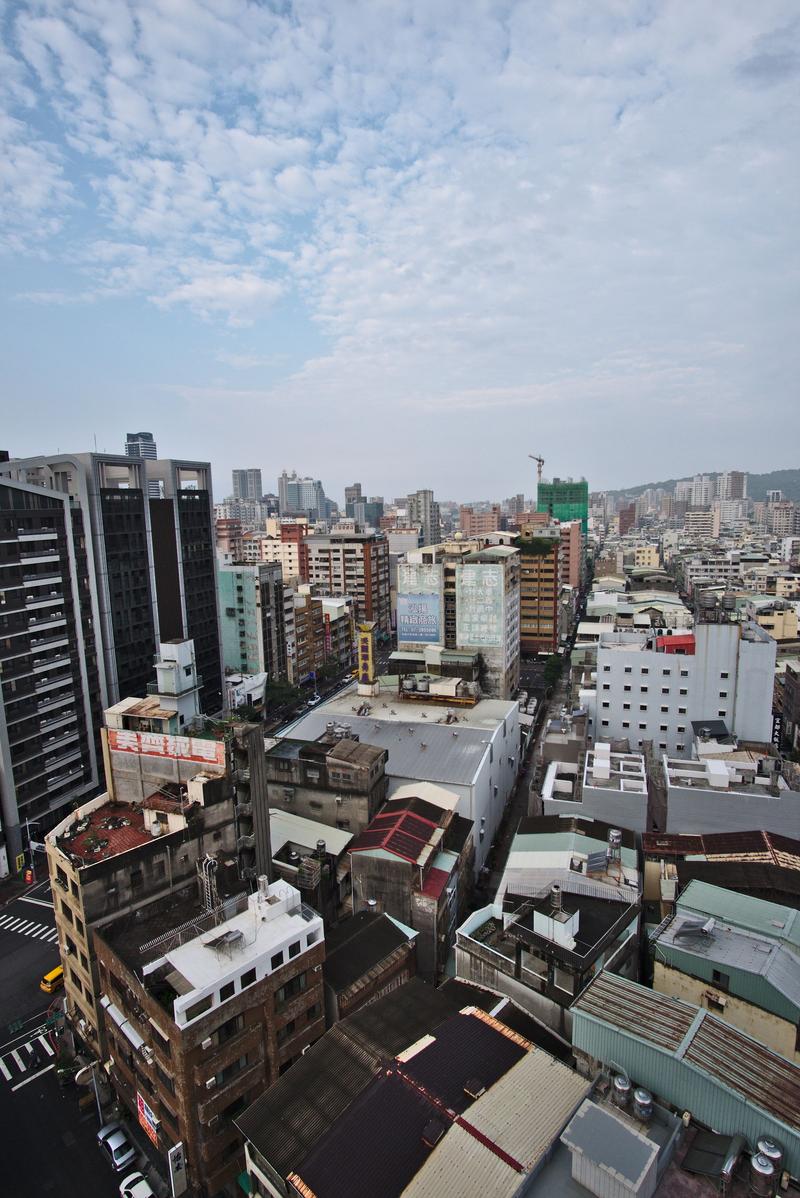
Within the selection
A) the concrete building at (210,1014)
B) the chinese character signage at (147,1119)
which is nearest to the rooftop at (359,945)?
the concrete building at (210,1014)

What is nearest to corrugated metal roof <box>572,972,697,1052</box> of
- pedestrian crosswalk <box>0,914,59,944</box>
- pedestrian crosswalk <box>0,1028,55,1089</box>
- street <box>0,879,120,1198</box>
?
street <box>0,879,120,1198</box>

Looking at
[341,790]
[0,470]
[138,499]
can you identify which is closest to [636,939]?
[341,790]

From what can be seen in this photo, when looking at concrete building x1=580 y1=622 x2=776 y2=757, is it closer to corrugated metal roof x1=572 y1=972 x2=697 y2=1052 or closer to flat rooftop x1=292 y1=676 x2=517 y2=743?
flat rooftop x1=292 y1=676 x2=517 y2=743

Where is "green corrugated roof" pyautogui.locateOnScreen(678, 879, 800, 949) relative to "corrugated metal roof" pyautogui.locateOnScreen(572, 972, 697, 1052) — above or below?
below

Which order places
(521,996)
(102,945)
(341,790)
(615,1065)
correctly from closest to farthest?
(615,1065) → (521,996) → (102,945) → (341,790)

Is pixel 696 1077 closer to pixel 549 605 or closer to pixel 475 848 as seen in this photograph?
pixel 475 848

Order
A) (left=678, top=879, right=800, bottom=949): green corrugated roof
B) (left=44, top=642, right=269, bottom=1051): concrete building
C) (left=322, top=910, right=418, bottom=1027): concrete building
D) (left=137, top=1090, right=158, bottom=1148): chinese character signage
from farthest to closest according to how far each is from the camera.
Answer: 1. (left=44, top=642, right=269, bottom=1051): concrete building
2. (left=322, top=910, right=418, bottom=1027): concrete building
3. (left=137, top=1090, right=158, bottom=1148): chinese character signage
4. (left=678, top=879, right=800, bottom=949): green corrugated roof
